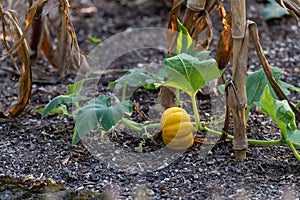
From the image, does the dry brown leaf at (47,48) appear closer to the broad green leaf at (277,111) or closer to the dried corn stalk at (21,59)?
the dried corn stalk at (21,59)

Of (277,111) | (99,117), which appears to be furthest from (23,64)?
(277,111)

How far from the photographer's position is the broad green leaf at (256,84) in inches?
77.4

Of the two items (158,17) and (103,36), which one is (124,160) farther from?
(158,17)

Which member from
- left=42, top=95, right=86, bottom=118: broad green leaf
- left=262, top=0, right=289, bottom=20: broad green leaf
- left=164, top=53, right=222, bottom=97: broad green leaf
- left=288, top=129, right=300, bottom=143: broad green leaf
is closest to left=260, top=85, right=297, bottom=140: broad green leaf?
left=288, top=129, right=300, bottom=143: broad green leaf

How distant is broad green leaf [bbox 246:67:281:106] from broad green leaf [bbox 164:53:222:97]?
202mm

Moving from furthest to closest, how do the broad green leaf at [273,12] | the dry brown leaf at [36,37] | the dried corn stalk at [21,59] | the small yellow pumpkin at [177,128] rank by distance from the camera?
the broad green leaf at [273,12] → the dry brown leaf at [36,37] → the dried corn stalk at [21,59] → the small yellow pumpkin at [177,128]

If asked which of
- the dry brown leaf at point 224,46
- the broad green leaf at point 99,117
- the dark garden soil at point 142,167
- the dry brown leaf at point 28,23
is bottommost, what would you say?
the dark garden soil at point 142,167

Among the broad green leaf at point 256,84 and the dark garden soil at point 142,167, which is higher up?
the broad green leaf at point 256,84

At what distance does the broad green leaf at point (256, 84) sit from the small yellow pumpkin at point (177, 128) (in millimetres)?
214

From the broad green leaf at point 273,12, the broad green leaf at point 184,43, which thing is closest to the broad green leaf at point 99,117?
the broad green leaf at point 184,43

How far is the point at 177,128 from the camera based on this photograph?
76.2 inches

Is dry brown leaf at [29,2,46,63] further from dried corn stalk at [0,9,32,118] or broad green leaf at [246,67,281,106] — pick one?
broad green leaf at [246,67,281,106]

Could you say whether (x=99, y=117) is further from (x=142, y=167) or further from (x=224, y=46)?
(x=224, y=46)

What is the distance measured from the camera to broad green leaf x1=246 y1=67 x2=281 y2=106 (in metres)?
1.97
